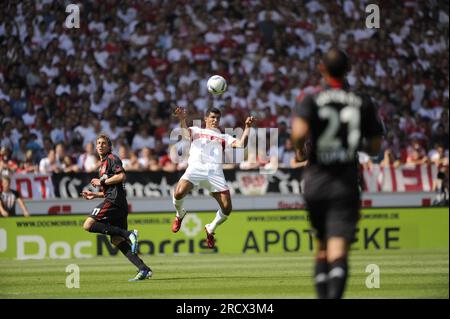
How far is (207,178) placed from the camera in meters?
17.3

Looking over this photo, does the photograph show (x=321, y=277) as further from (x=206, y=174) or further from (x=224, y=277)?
(x=206, y=174)

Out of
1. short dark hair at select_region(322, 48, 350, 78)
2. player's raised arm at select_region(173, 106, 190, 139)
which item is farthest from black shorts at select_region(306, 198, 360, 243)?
player's raised arm at select_region(173, 106, 190, 139)

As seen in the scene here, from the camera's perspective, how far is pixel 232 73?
27672 mm

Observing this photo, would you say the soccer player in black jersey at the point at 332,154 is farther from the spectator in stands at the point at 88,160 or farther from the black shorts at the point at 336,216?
the spectator in stands at the point at 88,160

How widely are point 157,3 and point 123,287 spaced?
52.3 ft

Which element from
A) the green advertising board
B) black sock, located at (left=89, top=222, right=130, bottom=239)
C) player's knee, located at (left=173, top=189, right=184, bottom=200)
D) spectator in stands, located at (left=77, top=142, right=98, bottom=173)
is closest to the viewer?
black sock, located at (left=89, top=222, right=130, bottom=239)

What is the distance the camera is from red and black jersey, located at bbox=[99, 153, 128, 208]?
15.8 meters

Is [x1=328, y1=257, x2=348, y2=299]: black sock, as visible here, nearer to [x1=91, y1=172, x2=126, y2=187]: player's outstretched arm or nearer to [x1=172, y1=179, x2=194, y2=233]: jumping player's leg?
[x1=91, y1=172, x2=126, y2=187]: player's outstretched arm

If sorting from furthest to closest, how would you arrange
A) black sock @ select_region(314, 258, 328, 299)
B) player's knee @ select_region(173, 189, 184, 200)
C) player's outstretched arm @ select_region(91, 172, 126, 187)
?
1. player's knee @ select_region(173, 189, 184, 200)
2. player's outstretched arm @ select_region(91, 172, 126, 187)
3. black sock @ select_region(314, 258, 328, 299)

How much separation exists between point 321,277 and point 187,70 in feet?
62.0

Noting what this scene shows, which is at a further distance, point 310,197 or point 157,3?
point 157,3

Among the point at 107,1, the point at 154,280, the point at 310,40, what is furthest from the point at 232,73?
the point at 154,280

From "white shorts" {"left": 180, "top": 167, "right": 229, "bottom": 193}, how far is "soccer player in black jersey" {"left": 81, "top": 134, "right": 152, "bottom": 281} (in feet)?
5.35
